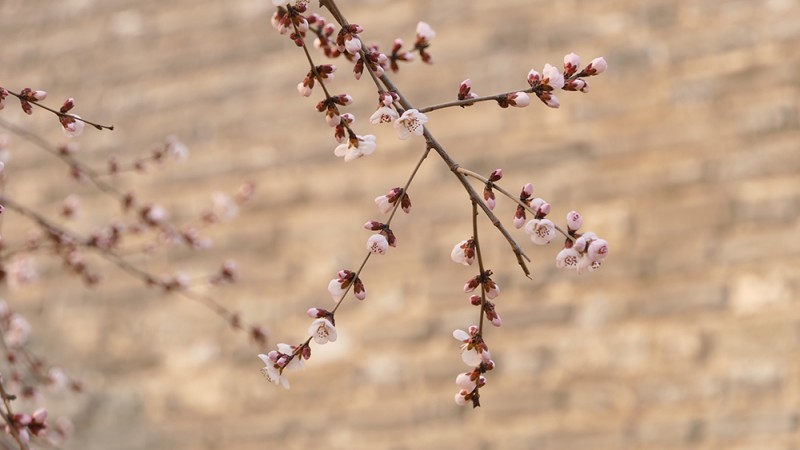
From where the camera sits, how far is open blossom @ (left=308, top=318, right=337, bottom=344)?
1.09 meters

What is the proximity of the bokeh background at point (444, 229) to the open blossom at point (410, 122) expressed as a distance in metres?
1.76

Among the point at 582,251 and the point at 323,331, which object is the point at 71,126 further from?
the point at 582,251

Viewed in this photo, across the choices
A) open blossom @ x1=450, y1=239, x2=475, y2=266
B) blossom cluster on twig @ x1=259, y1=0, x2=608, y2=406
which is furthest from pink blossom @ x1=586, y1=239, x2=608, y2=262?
open blossom @ x1=450, y1=239, x2=475, y2=266

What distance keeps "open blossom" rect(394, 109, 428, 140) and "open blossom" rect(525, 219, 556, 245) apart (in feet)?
0.53

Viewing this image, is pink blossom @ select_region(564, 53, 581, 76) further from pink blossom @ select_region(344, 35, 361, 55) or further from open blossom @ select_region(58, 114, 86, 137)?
open blossom @ select_region(58, 114, 86, 137)

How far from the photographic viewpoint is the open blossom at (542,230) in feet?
3.48

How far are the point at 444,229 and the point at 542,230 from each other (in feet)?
6.11

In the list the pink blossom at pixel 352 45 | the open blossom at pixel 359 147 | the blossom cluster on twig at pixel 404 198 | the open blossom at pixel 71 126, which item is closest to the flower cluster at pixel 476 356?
the blossom cluster on twig at pixel 404 198

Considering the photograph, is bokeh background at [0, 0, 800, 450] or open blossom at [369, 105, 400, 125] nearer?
open blossom at [369, 105, 400, 125]

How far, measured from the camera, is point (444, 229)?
294cm

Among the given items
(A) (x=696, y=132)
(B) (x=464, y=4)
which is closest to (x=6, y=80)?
(B) (x=464, y=4)

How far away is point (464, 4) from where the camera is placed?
3061 mm

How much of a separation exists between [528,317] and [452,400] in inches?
12.4

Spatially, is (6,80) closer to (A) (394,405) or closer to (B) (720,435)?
(A) (394,405)
